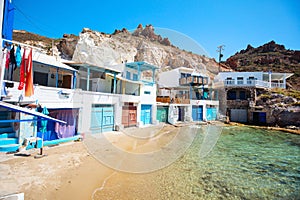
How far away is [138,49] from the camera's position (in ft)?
127

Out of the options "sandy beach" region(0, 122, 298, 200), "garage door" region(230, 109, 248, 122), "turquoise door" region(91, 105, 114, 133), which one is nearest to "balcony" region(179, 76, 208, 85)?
"garage door" region(230, 109, 248, 122)

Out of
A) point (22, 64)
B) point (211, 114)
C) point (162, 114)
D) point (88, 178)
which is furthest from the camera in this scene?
point (211, 114)

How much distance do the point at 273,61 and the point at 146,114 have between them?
5051 cm

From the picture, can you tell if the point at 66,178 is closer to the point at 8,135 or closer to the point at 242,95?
the point at 8,135

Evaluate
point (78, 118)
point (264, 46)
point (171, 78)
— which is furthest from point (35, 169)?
point (264, 46)

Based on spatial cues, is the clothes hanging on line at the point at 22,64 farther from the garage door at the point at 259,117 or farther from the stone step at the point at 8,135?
the garage door at the point at 259,117

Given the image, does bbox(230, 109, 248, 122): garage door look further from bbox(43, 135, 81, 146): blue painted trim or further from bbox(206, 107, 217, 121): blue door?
bbox(43, 135, 81, 146): blue painted trim

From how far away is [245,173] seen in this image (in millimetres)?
7637

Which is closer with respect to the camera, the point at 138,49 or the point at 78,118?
the point at 78,118

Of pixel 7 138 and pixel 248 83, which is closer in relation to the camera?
pixel 7 138

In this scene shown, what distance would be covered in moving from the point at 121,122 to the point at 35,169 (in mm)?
8539

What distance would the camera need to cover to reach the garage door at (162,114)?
19.2 metres

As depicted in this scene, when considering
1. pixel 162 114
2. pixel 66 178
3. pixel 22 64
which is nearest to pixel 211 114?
pixel 162 114

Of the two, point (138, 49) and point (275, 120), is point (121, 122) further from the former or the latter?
point (138, 49)
